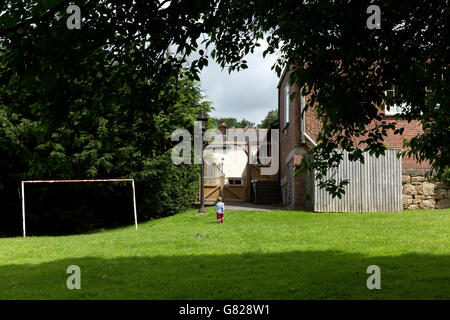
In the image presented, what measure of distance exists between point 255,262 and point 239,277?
4.87 feet

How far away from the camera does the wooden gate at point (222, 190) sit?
1168 inches

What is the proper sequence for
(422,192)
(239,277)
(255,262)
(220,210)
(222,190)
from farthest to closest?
1. (222,190)
2. (422,192)
3. (220,210)
4. (255,262)
5. (239,277)

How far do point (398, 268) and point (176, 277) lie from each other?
3.92 meters

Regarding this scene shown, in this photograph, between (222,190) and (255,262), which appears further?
(222,190)

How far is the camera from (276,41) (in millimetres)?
8438

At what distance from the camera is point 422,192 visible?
61.4 feet

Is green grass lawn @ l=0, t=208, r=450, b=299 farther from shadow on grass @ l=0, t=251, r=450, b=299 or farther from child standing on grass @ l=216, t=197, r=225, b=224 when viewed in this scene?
child standing on grass @ l=216, t=197, r=225, b=224

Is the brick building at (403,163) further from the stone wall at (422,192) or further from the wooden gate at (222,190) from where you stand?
the wooden gate at (222,190)

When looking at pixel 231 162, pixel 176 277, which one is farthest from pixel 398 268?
pixel 231 162

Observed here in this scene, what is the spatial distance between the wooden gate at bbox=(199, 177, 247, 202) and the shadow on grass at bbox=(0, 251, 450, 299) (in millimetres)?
19042

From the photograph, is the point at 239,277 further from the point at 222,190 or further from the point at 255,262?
the point at 222,190

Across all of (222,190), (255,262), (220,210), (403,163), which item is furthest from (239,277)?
(222,190)

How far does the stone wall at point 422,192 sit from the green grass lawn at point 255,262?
3.01 meters

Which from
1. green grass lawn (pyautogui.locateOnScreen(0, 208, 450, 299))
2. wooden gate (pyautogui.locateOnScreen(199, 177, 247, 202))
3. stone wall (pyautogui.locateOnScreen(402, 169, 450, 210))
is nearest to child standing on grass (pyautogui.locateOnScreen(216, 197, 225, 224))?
green grass lawn (pyautogui.locateOnScreen(0, 208, 450, 299))
